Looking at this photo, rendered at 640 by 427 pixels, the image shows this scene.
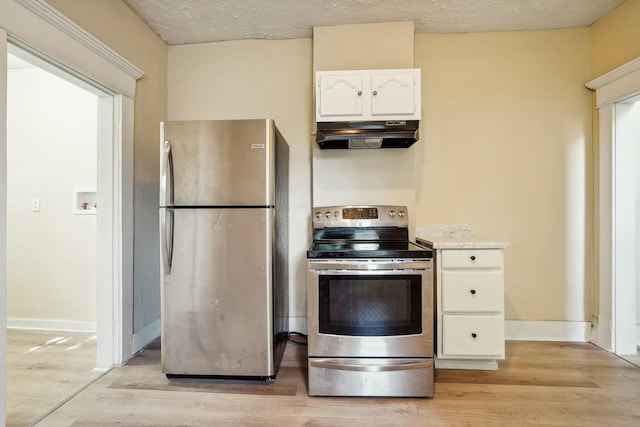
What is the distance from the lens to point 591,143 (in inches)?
95.8

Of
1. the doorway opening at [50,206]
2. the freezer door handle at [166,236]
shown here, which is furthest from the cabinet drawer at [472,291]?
the doorway opening at [50,206]

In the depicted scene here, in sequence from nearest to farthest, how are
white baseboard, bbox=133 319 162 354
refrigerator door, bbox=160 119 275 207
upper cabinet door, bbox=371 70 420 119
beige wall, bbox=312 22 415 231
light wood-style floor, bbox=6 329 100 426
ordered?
light wood-style floor, bbox=6 329 100 426 → refrigerator door, bbox=160 119 275 207 → upper cabinet door, bbox=371 70 420 119 → white baseboard, bbox=133 319 162 354 → beige wall, bbox=312 22 415 231

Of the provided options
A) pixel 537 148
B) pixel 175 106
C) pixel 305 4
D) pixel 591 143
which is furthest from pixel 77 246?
pixel 591 143

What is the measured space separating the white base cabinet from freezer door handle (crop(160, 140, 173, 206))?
1709 millimetres

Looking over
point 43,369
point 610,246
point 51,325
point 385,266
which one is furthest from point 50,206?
point 610,246

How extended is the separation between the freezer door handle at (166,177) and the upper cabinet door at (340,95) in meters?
1.00

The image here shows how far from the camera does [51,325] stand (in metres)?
→ 2.74

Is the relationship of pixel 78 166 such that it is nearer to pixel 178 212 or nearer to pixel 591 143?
pixel 178 212

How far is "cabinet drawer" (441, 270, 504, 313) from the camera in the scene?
187cm

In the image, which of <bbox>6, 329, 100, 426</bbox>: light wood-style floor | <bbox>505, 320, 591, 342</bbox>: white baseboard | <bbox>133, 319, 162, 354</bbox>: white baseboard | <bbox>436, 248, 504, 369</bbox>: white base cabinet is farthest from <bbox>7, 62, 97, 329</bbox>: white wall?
<bbox>505, 320, 591, 342</bbox>: white baseboard

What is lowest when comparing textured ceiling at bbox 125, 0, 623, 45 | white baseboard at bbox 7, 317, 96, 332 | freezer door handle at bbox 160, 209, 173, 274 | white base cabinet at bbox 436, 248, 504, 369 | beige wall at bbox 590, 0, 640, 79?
white baseboard at bbox 7, 317, 96, 332

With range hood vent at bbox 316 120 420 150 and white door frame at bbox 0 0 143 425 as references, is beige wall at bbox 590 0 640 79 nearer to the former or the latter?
range hood vent at bbox 316 120 420 150

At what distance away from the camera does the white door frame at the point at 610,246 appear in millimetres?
2189

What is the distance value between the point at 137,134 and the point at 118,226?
2.35 ft
